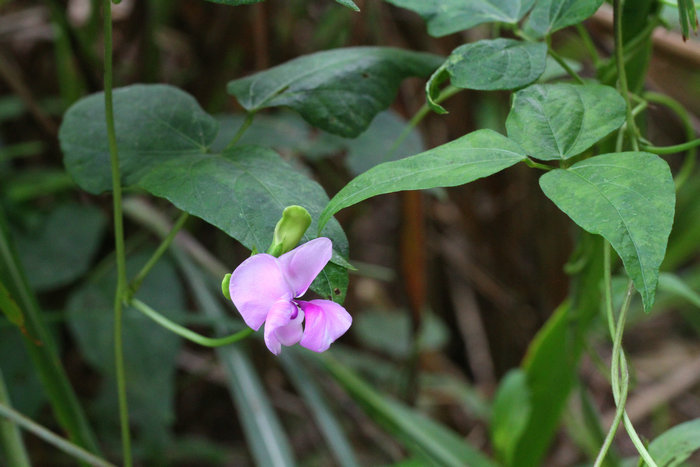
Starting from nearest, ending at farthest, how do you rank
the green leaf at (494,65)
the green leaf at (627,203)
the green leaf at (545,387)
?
the green leaf at (627,203), the green leaf at (494,65), the green leaf at (545,387)

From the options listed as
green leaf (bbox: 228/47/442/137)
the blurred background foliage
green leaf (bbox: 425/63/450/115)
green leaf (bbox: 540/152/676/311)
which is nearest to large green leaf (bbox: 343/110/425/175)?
the blurred background foliage

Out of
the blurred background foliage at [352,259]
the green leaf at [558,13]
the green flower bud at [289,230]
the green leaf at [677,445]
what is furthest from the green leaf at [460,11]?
the green leaf at [677,445]

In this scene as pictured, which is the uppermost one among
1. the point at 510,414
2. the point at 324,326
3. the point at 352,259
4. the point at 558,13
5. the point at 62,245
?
the point at 558,13

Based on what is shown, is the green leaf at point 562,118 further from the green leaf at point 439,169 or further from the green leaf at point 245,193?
the green leaf at point 245,193

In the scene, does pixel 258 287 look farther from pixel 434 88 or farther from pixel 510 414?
pixel 510 414

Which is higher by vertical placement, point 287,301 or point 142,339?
point 287,301

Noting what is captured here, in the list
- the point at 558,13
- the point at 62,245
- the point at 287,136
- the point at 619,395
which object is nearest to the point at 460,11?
the point at 558,13

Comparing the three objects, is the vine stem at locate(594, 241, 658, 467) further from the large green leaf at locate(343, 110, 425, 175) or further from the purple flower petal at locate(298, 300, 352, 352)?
the large green leaf at locate(343, 110, 425, 175)
